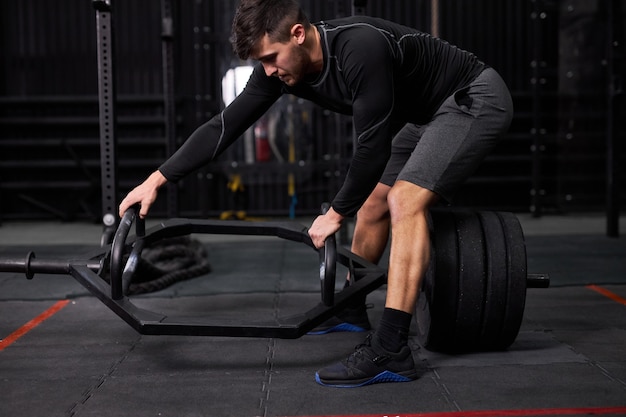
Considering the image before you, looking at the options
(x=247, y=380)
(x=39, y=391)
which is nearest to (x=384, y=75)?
(x=247, y=380)

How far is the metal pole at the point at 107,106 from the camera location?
312 cm

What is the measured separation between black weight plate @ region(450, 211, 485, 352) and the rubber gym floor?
11cm

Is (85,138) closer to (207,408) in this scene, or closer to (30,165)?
(30,165)

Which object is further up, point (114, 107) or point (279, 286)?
point (114, 107)

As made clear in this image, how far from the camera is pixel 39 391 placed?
1.88 m

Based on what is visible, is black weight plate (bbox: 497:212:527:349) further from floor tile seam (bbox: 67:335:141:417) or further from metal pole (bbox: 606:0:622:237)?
A: metal pole (bbox: 606:0:622:237)

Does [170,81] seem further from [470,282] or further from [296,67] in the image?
[470,282]

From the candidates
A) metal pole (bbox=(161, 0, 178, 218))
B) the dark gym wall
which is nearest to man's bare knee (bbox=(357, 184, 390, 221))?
metal pole (bbox=(161, 0, 178, 218))

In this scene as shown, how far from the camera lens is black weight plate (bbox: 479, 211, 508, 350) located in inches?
81.4

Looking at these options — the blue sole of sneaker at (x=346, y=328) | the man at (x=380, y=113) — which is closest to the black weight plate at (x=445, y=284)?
the man at (x=380, y=113)

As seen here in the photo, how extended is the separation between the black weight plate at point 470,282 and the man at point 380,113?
0.54ft

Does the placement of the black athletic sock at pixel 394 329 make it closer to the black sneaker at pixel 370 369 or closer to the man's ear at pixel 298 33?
the black sneaker at pixel 370 369

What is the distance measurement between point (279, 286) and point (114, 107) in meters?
1.15

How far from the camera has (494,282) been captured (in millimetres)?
2064
